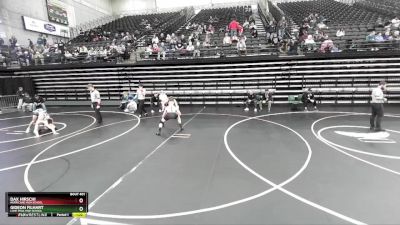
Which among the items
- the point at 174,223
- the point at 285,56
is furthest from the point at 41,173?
the point at 285,56

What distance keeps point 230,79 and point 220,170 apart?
10.5m

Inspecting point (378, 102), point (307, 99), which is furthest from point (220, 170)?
point (307, 99)

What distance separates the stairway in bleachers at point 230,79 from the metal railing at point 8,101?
1800 mm

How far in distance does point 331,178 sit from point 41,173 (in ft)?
22.8

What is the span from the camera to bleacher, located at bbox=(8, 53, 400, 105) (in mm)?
14391

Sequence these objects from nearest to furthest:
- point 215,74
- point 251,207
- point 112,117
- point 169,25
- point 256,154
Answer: point 251,207 → point 256,154 → point 112,117 → point 215,74 → point 169,25

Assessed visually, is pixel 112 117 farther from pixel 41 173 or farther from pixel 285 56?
pixel 285 56

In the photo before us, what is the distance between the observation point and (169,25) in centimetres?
2592

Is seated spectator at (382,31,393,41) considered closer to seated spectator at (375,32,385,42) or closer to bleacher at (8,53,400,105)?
seated spectator at (375,32,385,42)

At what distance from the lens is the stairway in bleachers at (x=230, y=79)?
567 inches

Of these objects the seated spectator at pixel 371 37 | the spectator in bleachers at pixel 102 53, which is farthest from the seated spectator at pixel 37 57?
the seated spectator at pixel 371 37

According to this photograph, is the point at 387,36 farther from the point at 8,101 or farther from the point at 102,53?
the point at 8,101

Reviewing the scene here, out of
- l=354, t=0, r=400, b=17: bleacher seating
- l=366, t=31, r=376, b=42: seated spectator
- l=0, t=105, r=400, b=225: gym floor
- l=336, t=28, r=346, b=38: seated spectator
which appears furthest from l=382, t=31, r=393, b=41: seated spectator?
l=354, t=0, r=400, b=17: bleacher seating

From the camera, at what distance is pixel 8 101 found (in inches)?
693
